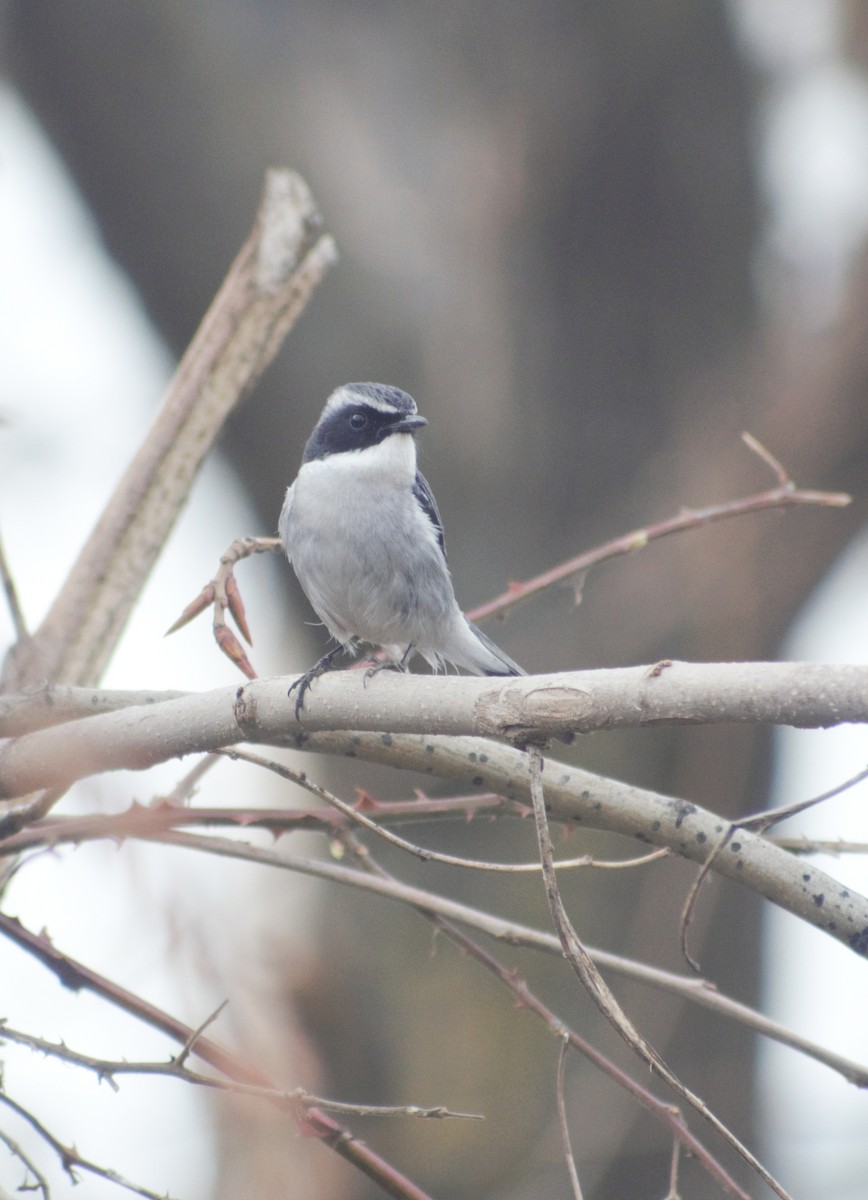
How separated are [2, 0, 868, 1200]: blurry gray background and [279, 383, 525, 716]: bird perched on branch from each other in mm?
2505

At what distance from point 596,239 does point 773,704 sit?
277 inches

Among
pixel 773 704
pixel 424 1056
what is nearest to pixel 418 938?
pixel 424 1056

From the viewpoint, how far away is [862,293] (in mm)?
7559

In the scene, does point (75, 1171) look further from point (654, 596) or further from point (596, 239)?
point (596, 239)

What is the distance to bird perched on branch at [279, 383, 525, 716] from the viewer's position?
160 inches

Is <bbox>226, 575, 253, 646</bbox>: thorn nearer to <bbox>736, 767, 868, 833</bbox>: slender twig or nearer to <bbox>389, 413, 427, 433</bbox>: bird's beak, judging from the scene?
<bbox>736, 767, 868, 833</bbox>: slender twig

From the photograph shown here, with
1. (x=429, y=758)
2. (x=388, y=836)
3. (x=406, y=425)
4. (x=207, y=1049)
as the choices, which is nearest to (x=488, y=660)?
(x=406, y=425)

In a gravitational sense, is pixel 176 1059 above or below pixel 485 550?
below

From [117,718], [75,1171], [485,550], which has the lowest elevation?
[75,1171]

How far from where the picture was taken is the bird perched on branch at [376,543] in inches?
160

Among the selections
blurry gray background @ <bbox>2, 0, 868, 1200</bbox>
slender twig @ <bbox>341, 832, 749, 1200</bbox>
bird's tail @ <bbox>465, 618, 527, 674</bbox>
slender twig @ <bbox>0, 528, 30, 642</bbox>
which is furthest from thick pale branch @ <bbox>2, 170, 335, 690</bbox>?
blurry gray background @ <bbox>2, 0, 868, 1200</bbox>

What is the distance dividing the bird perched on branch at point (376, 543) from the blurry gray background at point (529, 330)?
251 cm

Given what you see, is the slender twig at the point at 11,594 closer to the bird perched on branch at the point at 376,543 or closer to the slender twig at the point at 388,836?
Answer: the slender twig at the point at 388,836

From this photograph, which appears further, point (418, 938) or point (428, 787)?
point (418, 938)
